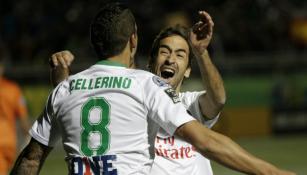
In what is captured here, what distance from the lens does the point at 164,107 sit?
4492 millimetres

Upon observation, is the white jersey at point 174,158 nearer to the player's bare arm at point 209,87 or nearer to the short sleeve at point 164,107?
the player's bare arm at point 209,87

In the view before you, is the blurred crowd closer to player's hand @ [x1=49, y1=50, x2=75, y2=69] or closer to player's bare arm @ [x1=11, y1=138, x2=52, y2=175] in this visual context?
player's hand @ [x1=49, y1=50, x2=75, y2=69]

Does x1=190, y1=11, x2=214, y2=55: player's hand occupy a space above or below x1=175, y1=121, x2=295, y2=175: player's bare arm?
above

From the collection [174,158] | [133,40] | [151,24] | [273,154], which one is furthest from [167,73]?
[151,24]

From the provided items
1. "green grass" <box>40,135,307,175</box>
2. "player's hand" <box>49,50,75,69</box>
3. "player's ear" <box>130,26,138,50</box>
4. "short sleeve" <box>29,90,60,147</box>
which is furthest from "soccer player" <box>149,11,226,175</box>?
"green grass" <box>40,135,307,175</box>

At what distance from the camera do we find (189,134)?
443 cm

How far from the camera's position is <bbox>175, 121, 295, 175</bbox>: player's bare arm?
4.26 meters

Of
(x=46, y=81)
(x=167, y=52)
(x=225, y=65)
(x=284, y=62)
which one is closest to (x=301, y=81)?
(x=284, y=62)

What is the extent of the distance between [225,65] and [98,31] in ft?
48.9

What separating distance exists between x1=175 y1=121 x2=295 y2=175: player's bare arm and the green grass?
995 centimetres

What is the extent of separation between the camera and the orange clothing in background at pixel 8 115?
10.1m

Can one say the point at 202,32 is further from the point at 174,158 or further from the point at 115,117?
the point at 174,158

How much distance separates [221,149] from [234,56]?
16.6m

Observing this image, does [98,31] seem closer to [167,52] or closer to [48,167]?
[167,52]
